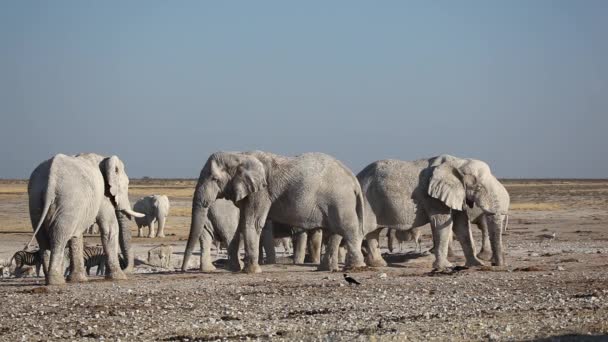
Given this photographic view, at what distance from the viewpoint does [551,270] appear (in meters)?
24.3

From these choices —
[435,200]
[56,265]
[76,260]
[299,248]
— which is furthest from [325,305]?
[299,248]

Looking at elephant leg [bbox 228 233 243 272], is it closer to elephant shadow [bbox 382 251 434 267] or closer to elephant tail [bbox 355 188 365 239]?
elephant tail [bbox 355 188 365 239]

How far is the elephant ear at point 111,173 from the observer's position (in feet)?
77.8

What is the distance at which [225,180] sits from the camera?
83.2ft

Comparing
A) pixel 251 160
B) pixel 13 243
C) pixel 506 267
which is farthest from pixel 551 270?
pixel 13 243

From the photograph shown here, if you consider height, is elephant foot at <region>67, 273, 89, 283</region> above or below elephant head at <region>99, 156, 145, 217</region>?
below

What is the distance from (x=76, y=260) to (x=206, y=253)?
15.8 feet

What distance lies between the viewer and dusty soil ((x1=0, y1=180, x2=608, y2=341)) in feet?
47.4

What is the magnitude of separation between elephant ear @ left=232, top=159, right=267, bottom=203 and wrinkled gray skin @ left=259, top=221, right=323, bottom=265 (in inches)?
115

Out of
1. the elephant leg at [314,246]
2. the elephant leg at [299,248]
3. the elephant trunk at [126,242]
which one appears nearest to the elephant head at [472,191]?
the elephant leg at [299,248]

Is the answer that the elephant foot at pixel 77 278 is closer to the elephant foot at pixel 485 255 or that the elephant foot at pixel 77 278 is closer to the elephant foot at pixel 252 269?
the elephant foot at pixel 252 269

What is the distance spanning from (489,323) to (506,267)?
455 inches

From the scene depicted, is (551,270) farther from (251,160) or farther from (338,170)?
(251,160)

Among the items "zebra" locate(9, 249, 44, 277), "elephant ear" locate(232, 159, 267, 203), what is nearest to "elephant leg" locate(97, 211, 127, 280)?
"elephant ear" locate(232, 159, 267, 203)
